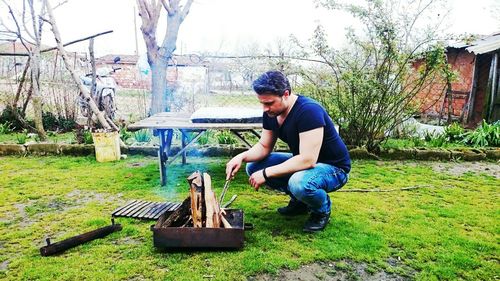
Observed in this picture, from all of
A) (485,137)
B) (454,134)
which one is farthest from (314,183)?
(454,134)

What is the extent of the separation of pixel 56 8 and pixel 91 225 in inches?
205

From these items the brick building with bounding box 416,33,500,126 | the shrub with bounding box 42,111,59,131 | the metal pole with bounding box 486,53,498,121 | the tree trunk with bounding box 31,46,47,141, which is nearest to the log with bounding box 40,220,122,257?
the tree trunk with bounding box 31,46,47,141

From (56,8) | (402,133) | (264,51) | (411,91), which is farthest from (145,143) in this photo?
(402,133)

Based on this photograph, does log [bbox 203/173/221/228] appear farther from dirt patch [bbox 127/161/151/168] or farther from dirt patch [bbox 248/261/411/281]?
dirt patch [bbox 127/161/151/168]

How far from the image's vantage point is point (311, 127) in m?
2.60

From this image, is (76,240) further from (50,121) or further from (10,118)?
(10,118)

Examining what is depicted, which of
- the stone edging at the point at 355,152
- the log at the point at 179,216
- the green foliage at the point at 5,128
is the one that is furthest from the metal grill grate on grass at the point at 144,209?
the green foliage at the point at 5,128

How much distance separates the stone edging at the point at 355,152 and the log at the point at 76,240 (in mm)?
2980

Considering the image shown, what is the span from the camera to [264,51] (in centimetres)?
614

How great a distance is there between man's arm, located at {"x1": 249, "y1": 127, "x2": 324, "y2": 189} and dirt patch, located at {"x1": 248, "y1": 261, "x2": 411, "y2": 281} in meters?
0.68

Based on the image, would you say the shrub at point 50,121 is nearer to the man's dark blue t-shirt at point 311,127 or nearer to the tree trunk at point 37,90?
the tree trunk at point 37,90

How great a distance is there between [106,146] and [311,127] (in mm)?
3836

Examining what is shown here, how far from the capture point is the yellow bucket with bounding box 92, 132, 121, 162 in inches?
209

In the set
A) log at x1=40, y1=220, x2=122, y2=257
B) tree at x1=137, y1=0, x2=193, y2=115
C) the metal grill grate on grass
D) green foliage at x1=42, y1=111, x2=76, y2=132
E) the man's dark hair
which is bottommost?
the metal grill grate on grass
